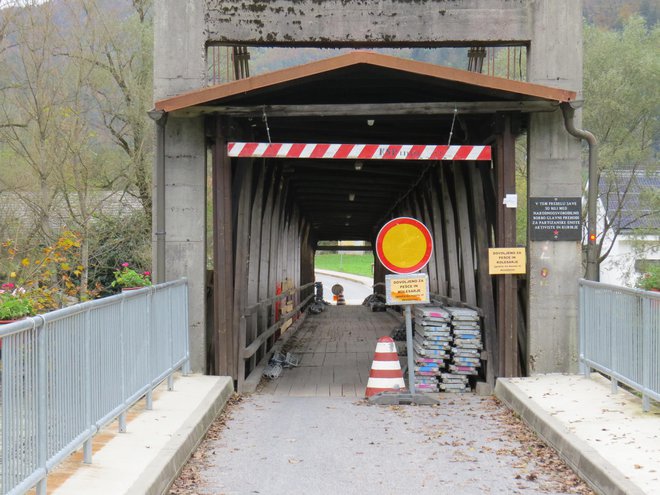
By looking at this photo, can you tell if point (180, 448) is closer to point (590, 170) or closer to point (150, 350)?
point (150, 350)

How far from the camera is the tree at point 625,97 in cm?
2706

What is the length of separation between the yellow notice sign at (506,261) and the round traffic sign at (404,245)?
1.01 metres

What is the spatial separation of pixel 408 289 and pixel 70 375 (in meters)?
4.89

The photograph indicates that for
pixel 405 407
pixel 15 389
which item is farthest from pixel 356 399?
pixel 15 389

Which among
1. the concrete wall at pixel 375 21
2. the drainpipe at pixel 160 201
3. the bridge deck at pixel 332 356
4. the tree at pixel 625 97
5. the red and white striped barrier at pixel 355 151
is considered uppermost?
the tree at pixel 625 97

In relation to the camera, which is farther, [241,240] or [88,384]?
[241,240]

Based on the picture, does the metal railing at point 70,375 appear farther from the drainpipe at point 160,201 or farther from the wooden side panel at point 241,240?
the wooden side panel at point 241,240

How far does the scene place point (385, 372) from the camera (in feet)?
32.2

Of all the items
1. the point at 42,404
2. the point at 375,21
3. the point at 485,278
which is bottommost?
the point at 42,404

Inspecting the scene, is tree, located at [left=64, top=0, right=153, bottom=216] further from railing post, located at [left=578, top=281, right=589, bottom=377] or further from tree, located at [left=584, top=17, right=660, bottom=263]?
railing post, located at [left=578, top=281, right=589, bottom=377]

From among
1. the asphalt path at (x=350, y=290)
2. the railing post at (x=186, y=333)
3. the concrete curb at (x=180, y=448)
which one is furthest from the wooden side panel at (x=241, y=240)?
the asphalt path at (x=350, y=290)

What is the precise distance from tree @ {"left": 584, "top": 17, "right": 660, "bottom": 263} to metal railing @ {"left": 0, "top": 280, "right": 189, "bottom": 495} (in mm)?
22191

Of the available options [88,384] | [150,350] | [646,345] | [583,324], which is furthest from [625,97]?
[88,384]

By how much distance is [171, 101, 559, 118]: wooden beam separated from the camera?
9.84 metres
